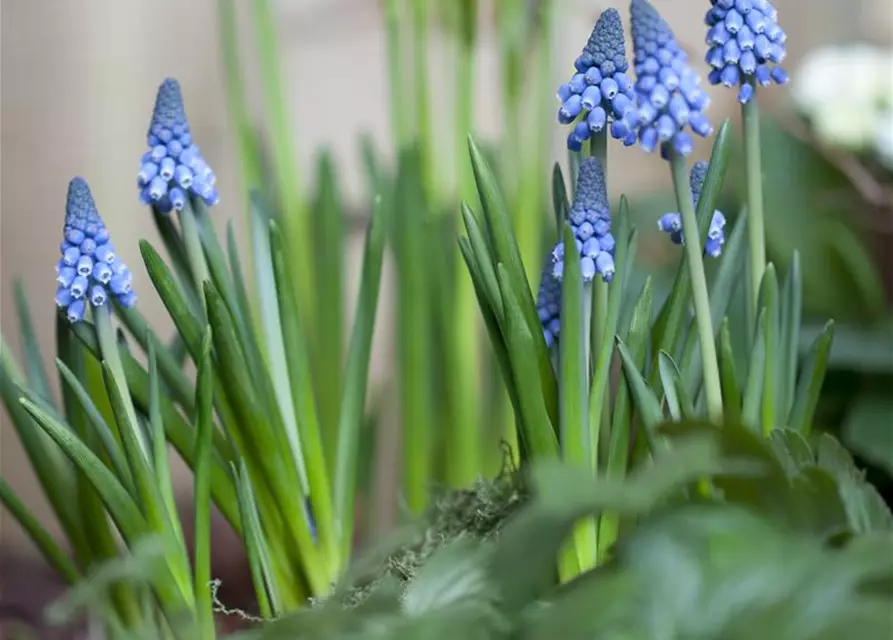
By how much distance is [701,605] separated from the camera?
222mm

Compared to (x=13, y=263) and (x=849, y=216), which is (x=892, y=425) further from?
(x=13, y=263)

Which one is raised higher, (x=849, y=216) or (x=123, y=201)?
(x=123, y=201)

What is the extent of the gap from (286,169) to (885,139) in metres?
0.55

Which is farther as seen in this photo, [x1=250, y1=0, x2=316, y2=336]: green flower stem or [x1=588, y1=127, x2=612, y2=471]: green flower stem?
[x1=250, y1=0, x2=316, y2=336]: green flower stem

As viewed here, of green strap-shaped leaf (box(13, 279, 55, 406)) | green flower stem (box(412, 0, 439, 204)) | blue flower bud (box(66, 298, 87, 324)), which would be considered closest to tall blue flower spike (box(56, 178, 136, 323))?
blue flower bud (box(66, 298, 87, 324))

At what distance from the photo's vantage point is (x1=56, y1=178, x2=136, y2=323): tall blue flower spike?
346 mm

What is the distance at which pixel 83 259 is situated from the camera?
0.35m

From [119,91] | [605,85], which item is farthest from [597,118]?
[119,91]

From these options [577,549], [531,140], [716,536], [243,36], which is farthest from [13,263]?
[716,536]

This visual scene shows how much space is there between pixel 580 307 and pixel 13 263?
63 cm

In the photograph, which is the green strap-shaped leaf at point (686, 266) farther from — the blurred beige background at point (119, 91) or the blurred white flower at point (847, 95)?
the blurred white flower at point (847, 95)

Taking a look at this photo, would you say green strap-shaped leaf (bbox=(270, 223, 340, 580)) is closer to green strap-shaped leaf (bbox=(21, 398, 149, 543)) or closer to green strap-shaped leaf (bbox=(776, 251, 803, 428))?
Answer: green strap-shaped leaf (bbox=(21, 398, 149, 543))

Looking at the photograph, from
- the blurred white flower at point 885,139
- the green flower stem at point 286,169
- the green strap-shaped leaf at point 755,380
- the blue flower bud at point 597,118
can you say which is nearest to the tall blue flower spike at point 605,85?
the blue flower bud at point 597,118

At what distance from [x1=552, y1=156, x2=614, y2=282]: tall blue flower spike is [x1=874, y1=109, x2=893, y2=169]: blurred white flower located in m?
0.61
